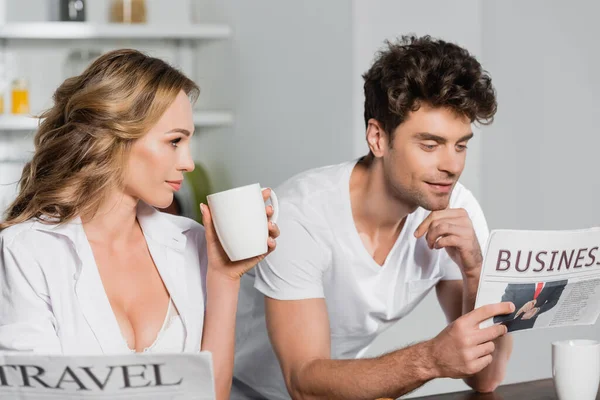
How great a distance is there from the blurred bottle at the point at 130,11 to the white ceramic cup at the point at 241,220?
1860 millimetres

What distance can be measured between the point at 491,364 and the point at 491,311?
12.2 inches

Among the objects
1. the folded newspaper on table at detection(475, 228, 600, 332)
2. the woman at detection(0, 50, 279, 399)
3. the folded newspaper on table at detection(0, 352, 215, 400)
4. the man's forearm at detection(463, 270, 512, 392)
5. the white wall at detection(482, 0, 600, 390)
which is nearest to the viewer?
the folded newspaper on table at detection(0, 352, 215, 400)

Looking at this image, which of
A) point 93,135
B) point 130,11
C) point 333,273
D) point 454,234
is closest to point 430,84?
point 454,234

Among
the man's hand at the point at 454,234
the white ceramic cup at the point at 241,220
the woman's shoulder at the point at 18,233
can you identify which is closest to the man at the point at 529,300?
the man's hand at the point at 454,234

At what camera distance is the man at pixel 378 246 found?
4.80ft

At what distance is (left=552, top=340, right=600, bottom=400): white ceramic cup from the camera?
3.91 feet

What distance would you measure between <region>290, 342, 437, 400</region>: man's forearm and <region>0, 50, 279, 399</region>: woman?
138mm

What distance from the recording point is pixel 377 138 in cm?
165

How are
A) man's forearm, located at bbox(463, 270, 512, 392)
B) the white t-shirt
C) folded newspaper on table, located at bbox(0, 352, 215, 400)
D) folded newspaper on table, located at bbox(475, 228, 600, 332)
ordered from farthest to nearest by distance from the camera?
the white t-shirt → man's forearm, located at bbox(463, 270, 512, 392) → folded newspaper on table, located at bbox(475, 228, 600, 332) → folded newspaper on table, located at bbox(0, 352, 215, 400)

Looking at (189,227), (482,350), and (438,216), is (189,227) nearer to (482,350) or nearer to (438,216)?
(438,216)

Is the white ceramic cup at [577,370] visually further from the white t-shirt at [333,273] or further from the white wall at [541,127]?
the white wall at [541,127]

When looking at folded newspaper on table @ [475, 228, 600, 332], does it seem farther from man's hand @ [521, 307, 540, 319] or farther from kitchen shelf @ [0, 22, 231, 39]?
kitchen shelf @ [0, 22, 231, 39]

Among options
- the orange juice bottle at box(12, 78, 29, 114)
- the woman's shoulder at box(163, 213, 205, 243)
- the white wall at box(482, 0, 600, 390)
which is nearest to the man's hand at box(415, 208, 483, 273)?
the woman's shoulder at box(163, 213, 205, 243)

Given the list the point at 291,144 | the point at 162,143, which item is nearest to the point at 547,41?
the point at 291,144
